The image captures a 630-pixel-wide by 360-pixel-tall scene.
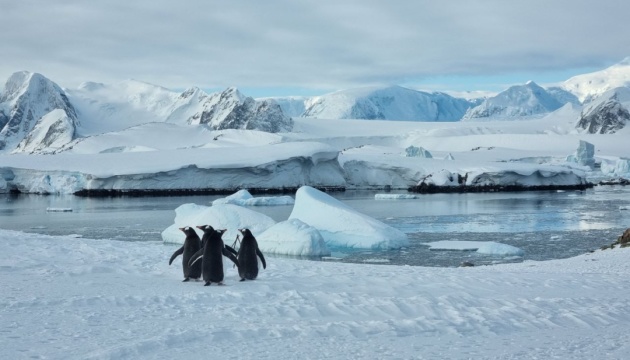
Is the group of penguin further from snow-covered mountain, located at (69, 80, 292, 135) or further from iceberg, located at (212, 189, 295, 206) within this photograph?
snow-covered mountain, located at (69, 80, 292, 135)

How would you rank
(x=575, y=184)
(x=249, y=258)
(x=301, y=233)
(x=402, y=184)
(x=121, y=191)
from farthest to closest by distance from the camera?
A: (x=402, y=184) < (x=575, y=184) < (x=121, y=191) < (x=301, y=233) < (x=249, y=258)

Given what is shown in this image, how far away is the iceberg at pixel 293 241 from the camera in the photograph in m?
14.2

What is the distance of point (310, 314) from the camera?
5863 millimetres

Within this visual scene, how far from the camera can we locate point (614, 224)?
→ 66.1ft

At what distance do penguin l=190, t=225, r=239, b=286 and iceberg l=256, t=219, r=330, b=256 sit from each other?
6.37m

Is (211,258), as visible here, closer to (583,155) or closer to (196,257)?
(196,257)


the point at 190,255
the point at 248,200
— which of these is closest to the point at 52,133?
the point at 248,200

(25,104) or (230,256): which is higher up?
(25,104)

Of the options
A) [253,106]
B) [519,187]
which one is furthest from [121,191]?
[253,106]

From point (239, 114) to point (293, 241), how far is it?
9792cm

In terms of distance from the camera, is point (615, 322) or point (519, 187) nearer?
point (615, 322)

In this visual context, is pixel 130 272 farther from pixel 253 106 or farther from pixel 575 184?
pixel 253 106

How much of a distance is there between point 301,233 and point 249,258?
20.5 ft

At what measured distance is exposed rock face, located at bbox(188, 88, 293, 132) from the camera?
104625 mm
